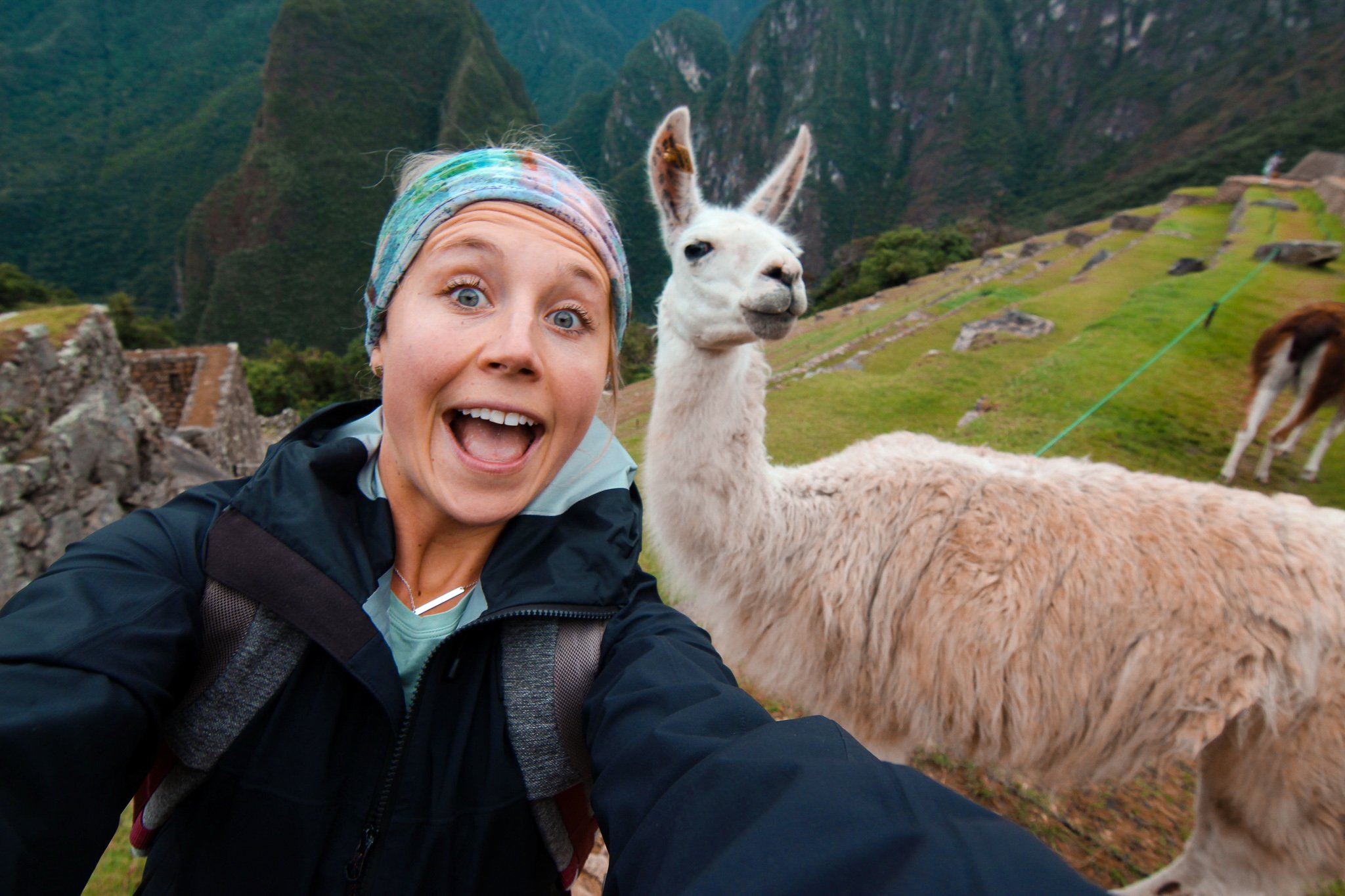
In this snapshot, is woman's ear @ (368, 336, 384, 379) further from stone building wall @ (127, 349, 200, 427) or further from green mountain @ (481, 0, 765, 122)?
green mountain @ (481, 0, 765, 122)

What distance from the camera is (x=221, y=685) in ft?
3.22

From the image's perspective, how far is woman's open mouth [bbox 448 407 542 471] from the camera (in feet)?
3.71

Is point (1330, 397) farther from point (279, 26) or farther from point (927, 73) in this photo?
point (927, 73)

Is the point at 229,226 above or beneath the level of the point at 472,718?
above

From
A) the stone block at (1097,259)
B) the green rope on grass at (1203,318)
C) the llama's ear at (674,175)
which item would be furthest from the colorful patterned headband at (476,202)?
the stone block at (1097,259)

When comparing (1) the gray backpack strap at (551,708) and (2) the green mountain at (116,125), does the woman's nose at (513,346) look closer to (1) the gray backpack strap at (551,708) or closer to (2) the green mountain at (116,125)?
(1) the gray backpack strap at (551,708)

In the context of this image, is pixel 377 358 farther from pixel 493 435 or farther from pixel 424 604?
pixel 424 604

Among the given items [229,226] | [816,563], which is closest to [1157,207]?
[816,563]

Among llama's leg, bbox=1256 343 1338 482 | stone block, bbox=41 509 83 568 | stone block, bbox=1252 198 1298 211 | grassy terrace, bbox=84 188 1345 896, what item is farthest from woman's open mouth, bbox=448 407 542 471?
stone block, bbox=1252 198 1298 211

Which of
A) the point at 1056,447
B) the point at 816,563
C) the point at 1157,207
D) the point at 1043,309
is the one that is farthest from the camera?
the point at 1157,207

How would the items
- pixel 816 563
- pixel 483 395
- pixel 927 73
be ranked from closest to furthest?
pixel 483 395 < pixel 816 563 < pixel 927 73

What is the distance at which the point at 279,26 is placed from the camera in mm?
78938

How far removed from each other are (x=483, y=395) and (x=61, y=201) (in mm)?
106501

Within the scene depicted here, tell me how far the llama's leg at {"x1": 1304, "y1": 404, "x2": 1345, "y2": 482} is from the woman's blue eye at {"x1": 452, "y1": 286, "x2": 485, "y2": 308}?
8.96 m
